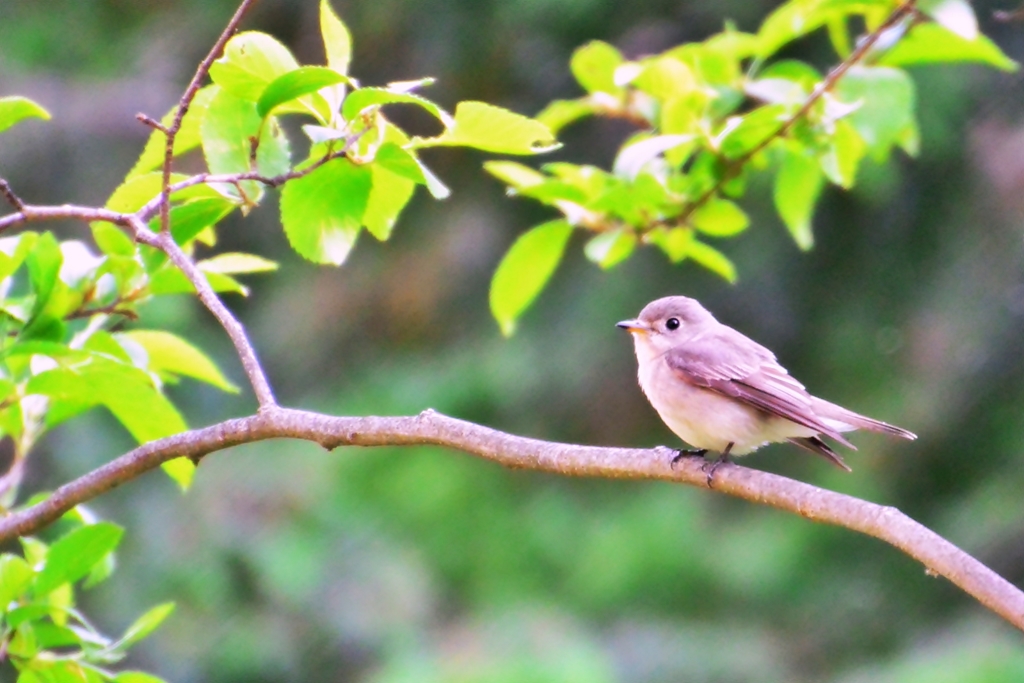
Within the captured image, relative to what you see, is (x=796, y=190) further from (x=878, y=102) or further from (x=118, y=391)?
(x=118, y=391)

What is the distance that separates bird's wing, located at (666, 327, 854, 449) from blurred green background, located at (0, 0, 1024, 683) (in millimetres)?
2058

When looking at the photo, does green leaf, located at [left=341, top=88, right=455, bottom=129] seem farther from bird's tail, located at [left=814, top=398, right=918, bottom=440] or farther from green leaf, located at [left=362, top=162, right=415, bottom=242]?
bird's tail, located at [left=814, top=398, right=918, bottom=440]

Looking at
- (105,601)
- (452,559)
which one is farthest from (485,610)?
(105,601)

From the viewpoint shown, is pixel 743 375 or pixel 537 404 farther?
pixel 537 404

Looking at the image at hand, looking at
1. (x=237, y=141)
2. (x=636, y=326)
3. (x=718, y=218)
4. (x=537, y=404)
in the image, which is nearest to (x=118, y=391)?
(x=237, y=141)

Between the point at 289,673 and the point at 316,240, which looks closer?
the point at 316,240

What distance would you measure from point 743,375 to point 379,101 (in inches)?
56.4

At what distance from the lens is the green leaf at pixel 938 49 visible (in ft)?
8.13

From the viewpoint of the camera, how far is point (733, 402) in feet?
9.41

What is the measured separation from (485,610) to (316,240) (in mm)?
4196

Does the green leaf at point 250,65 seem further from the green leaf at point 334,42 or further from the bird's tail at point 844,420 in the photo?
the bird's tail at point 844,420

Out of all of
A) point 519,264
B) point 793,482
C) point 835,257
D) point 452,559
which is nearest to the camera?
point 793,482

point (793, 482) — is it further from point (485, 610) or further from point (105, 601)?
point (105, 601)

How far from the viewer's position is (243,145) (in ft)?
6.41
